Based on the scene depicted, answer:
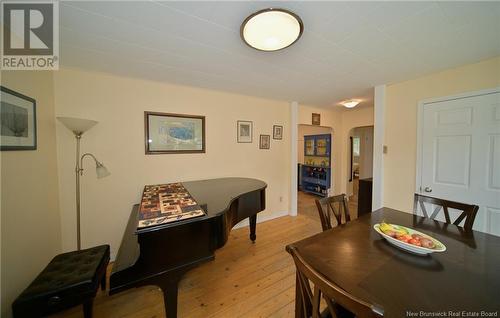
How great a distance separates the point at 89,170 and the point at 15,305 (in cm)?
148

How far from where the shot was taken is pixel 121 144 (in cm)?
235

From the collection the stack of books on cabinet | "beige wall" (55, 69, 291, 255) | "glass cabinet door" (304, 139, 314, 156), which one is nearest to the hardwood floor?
"beige wall" (55, 69, 291, 255)

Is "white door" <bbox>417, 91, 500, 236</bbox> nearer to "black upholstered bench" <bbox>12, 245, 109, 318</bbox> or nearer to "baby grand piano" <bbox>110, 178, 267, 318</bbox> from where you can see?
"baby grand piano" <bbox>110, 178, 267, 318</bbox>

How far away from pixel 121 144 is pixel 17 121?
0.90 metres

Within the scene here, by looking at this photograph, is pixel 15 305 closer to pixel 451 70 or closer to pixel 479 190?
pixel 479 190

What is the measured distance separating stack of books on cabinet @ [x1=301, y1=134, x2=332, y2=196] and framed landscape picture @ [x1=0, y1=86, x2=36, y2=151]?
5295 mm

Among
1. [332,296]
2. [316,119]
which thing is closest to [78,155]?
[332,296]

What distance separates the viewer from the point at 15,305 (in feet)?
3.53

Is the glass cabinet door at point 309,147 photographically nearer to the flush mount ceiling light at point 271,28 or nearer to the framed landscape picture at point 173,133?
the framed landscape picture at point 173,133

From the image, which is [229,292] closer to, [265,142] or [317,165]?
[265,142]

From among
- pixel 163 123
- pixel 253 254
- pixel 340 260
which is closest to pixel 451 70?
pixel 340 260

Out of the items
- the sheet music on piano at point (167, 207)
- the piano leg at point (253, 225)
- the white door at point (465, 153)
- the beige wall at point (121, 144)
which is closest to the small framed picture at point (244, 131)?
the beige wall at point (121, 144)

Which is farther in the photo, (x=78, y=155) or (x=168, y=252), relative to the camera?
(x=78, y=155)

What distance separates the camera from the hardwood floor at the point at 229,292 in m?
1.58
